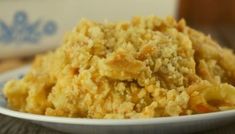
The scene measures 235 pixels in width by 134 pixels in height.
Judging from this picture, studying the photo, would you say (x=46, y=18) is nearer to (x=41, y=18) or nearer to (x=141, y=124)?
(x=41, y=18)

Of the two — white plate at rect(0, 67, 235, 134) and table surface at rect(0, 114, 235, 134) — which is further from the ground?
white plate at rect(0, 67, 235, 134)

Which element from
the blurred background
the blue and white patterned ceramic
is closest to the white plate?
the blurred background

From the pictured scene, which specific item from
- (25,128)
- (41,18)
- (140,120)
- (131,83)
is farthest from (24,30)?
(140,120)

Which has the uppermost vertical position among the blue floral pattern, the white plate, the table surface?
the white plate

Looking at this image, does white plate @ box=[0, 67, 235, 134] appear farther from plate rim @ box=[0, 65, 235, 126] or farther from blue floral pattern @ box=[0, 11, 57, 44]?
blue floral pattern @ box=[0, 11, 57, 44]

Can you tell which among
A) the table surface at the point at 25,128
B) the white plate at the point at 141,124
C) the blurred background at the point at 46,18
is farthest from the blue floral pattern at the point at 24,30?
the white plate at the point at 141,124

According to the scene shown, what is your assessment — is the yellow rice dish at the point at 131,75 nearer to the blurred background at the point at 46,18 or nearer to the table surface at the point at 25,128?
the table surface at the point at 25,128
